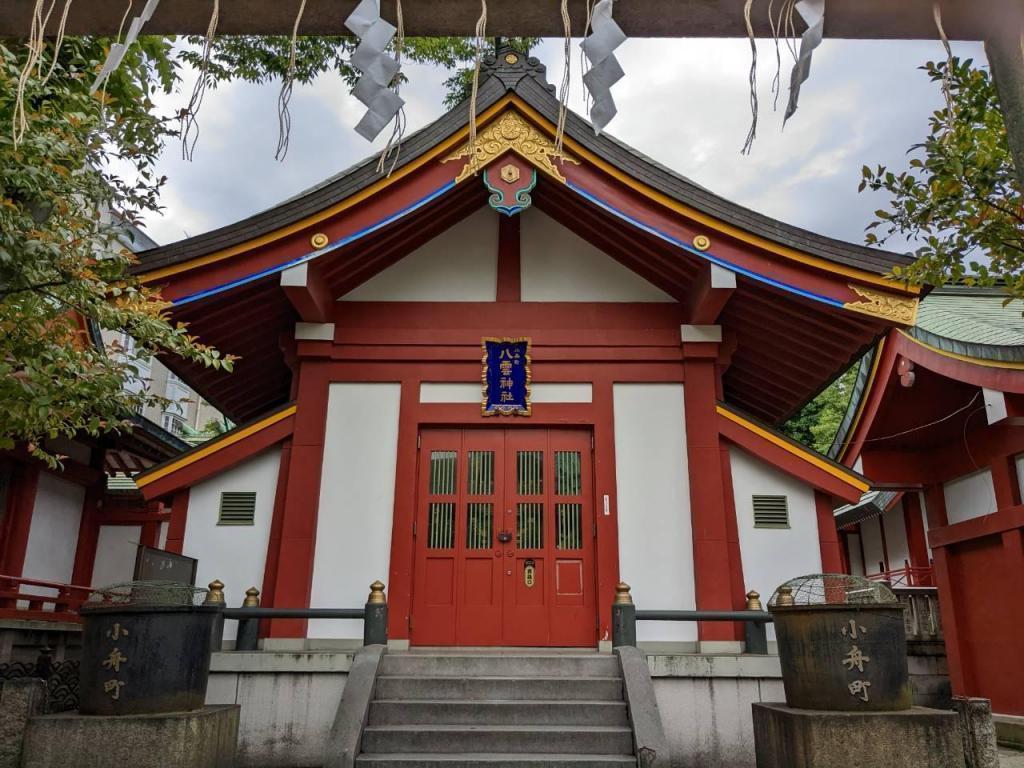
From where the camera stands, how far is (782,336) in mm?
9094

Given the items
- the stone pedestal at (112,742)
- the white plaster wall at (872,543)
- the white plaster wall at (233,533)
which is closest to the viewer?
the stone pedestal at (112,742)

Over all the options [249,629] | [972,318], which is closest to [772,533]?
[249,629]

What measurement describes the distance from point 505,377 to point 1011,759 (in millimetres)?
6655

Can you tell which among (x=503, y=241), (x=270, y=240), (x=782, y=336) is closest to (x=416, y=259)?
(x=503, y=241)

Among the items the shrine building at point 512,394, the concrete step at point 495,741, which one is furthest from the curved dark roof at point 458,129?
the concrete step at point 495,741

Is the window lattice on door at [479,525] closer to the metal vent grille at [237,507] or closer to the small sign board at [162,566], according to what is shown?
the metal vent grille at [237,507]

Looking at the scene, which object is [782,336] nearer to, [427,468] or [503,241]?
[503,241]

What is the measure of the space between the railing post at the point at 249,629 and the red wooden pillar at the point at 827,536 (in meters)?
5.62

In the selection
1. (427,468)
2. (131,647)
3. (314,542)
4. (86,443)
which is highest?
(86,443)

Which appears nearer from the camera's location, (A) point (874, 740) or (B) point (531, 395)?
(A) point (874, 740)

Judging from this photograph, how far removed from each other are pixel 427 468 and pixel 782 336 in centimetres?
432

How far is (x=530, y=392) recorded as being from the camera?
8.69 metres

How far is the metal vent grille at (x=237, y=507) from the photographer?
330 inches

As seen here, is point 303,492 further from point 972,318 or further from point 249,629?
point 972,318
